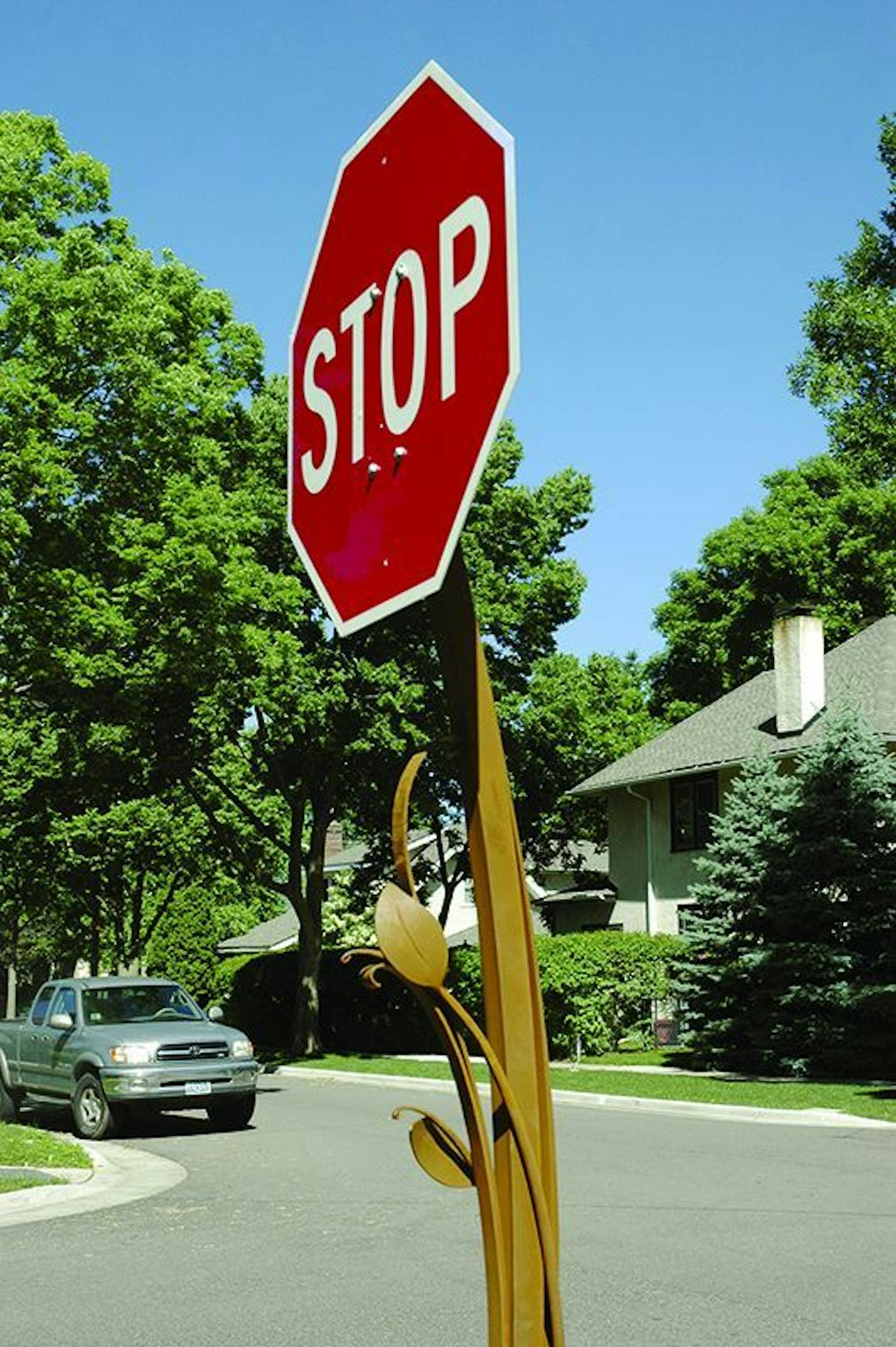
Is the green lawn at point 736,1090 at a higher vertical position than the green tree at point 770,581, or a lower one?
lower

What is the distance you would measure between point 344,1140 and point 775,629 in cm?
2146

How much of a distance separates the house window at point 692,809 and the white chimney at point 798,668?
8.88 ft

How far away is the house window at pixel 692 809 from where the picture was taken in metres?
37.9

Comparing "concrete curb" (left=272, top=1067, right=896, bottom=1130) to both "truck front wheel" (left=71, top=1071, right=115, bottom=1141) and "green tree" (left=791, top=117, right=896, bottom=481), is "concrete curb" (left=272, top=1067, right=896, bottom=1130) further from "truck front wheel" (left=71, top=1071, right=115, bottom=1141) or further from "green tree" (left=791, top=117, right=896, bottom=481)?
"green tree" (left=791, top=117, right=896, bottom=481)

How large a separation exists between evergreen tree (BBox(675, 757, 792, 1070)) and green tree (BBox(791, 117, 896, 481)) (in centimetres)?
802

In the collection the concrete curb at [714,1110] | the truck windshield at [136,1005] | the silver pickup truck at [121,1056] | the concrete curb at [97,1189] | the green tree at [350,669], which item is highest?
the green tree at [350,669]

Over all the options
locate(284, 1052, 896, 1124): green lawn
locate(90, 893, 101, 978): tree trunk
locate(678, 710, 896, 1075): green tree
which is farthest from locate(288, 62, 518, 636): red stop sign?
locate(90, 893, 101, 978): tree trunk

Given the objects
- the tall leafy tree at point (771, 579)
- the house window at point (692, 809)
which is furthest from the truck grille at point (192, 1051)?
the tall leafy tree at point (771, 579)

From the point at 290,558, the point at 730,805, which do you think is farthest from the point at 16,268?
the point at 730,805

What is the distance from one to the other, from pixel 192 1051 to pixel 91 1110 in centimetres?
138

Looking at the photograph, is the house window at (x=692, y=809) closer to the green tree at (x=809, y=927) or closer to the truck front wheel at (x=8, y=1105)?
the green tree at (x=809, y=927)

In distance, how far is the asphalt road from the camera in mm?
7766

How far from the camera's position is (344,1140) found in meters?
17.4

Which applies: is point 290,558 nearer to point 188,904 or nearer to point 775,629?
Result: point 775,629
